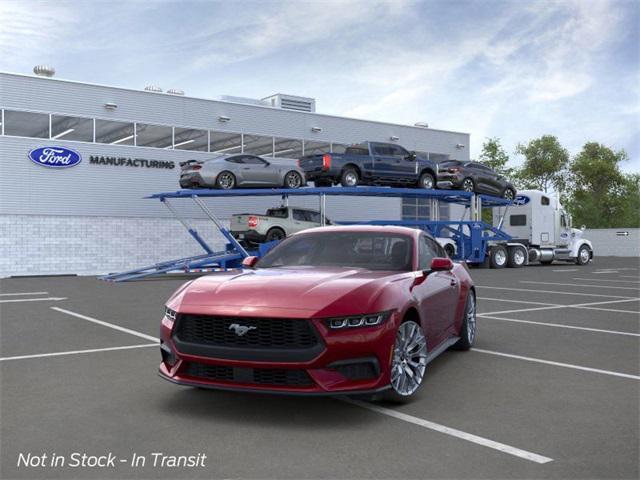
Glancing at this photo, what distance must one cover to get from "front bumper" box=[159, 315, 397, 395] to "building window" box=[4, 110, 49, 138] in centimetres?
2275

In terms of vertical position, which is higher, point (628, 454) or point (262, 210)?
point (262, 210)

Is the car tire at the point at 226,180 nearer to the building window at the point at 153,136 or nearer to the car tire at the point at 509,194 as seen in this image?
the building window at the point at 153,136

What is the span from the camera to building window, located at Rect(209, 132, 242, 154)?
1157 inches

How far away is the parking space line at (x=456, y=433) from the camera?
3.95 metres

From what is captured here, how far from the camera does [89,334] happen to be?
8828mm

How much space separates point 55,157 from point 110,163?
7.02ft

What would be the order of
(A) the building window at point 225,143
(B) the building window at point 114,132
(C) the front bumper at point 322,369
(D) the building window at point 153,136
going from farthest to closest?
1. (A) the building window at point 225,143
2. (D) the building window at point 153,136
3. (B) the building window at point 114,132
4. (C) the front bumper at point 322,369

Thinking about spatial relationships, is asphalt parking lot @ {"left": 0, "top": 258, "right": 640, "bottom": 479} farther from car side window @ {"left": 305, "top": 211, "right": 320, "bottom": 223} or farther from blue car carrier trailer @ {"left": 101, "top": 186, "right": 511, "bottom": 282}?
car side window @ {"left": 305, "top": 211, "right": 320, "bottom": 223}

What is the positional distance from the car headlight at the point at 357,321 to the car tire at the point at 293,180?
730 inches

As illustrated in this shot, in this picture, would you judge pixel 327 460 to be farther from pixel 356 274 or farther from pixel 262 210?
pixel 262 210

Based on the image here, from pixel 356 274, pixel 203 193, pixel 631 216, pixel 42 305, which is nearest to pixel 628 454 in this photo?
pixel 356 274

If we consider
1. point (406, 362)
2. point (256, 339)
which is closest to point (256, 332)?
point (256, 339)

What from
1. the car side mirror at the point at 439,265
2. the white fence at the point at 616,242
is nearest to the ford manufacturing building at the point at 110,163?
the car side mirror at the point at 439,265

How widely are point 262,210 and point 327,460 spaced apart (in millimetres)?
27096
